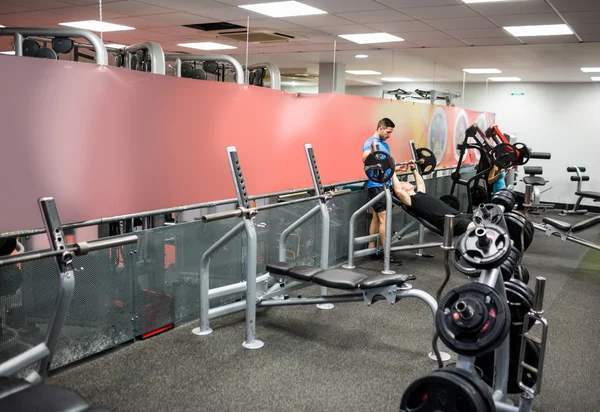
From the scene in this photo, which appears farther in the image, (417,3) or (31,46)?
(417,3)

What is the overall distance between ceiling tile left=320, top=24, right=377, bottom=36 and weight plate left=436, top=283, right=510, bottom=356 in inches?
162

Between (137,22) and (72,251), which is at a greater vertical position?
(137,22)

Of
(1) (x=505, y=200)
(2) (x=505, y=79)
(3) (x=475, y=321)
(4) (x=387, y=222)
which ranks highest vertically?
(2) (x=505, y=79)

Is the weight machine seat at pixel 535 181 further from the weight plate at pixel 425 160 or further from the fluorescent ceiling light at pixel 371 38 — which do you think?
the fluorescent ceiling light at pixel 371 38

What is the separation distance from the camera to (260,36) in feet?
20.5

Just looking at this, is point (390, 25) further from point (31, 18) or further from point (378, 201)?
point (31, 18)

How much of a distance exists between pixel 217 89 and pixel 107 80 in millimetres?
856

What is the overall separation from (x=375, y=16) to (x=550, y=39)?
2.13 m

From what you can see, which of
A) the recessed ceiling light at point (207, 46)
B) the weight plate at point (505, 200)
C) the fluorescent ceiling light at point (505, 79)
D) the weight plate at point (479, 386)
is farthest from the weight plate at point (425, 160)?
the fluorescent ceiling light at point (505, 79)

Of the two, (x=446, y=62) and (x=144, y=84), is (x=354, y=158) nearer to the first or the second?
(x=144, y=84)

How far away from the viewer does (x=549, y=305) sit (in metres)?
4.08

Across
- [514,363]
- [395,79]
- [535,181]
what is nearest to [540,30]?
[535,181]

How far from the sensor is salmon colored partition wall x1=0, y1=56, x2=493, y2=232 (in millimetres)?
2447

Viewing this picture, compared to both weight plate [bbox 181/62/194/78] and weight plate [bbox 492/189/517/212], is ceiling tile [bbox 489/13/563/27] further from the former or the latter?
weight plate [bbox 181/62/194/78]
